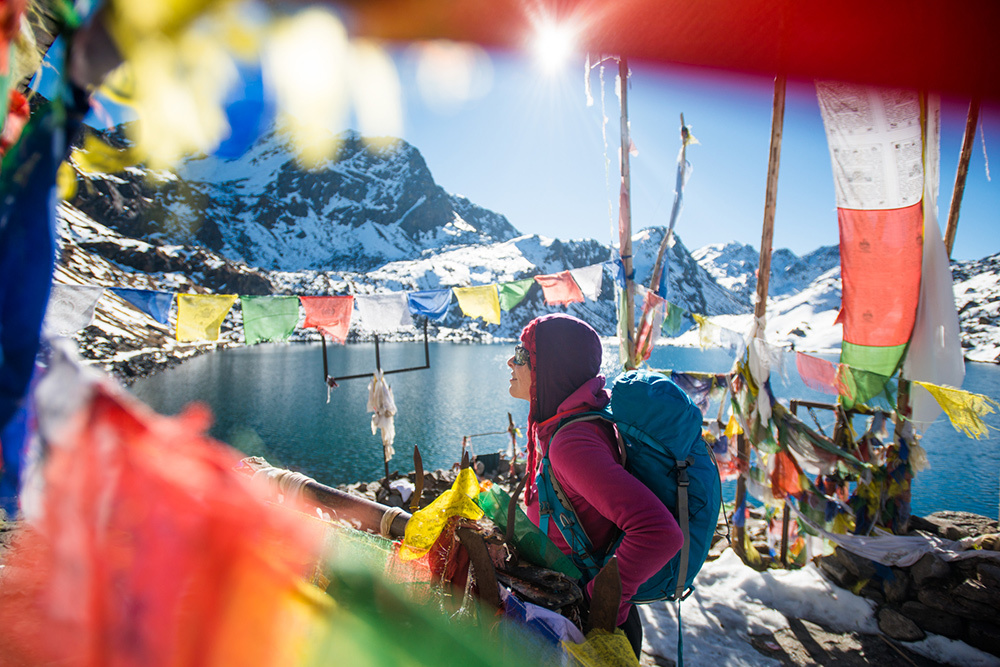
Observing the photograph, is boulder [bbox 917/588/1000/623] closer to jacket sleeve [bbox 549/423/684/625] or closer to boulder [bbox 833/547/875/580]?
boulder [bbox 833/547/875/580]

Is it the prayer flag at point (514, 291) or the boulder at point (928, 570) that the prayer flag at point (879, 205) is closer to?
the boulder at point (928, 570)

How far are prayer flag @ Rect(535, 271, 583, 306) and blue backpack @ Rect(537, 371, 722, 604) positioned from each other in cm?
691

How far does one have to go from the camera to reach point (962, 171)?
5.25 meters

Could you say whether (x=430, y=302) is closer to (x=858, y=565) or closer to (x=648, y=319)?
(x=648, y=319)

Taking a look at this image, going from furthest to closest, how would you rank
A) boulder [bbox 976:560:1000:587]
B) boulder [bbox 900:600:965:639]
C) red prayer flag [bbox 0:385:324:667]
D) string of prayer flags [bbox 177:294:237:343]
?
string of prayer flags [bbox 177:294:237:343]
boulder [bbox 900:600:965:639]
boulder [bbox 976:560:1000:587]
red prayer flag [bbox 0:385:324:667]

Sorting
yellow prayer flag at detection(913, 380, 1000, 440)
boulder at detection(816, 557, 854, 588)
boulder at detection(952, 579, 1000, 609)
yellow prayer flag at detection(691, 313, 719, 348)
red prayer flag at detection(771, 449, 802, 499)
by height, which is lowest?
boulder at detection(816, 557, 854, 588)

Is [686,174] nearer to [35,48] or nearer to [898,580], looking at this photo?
[898,580]

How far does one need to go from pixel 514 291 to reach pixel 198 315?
5.79 m

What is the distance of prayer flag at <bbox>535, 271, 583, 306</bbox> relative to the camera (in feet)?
28.0

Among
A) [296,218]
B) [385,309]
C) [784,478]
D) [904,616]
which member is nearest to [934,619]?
[904,616]

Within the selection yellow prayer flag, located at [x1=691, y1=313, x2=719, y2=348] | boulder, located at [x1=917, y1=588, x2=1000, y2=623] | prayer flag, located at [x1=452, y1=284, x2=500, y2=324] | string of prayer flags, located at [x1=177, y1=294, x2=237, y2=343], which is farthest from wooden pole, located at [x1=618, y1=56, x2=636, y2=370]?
string of prayer flags, located at [x1=177, y1=294, x2=237, y2=343]

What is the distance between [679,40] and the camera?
194 inches

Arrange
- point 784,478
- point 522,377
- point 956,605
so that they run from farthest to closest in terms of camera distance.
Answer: point 784,478, point 956,605, point 522,377

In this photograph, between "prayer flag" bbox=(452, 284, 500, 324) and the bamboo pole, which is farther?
"prayer flag" bbox=(452, 284, 500, 324)
